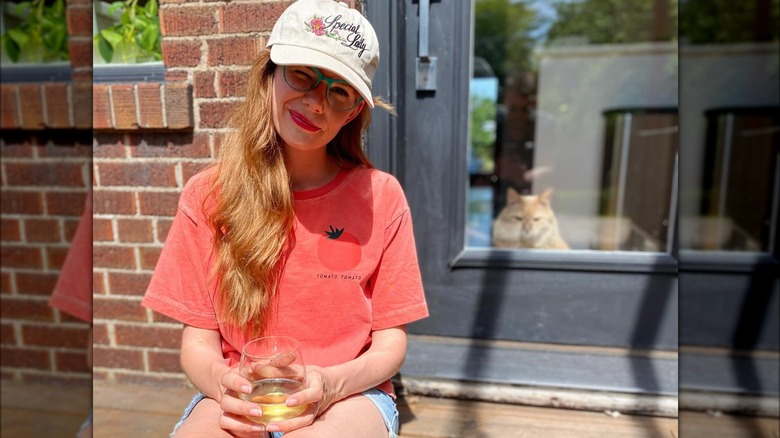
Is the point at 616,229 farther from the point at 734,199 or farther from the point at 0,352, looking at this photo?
the point at 0,352

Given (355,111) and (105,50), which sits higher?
(105,50)

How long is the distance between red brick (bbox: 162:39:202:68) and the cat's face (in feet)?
5.76

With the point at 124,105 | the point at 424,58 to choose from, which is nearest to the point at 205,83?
the point at 124,105

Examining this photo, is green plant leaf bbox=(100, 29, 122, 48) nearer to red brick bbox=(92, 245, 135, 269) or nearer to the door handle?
red brick bbox=(92, 245, 135, 269)

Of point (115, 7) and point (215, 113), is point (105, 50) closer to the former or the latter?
point (115, 7)

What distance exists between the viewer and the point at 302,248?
4.12ft

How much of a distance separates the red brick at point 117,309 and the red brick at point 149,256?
0.16 metres

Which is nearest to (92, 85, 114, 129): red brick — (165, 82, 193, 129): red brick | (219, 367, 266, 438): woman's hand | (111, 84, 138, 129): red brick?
(111, 84, 138, 129): red brick

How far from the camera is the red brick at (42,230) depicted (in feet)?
1.73

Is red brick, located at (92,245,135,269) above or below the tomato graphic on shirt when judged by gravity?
below

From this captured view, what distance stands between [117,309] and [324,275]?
43.7 inches

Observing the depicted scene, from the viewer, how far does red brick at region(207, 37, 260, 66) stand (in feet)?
5.41

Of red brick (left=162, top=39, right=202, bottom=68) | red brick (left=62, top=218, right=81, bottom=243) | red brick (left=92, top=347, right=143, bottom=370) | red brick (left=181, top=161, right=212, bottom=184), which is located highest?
red brick (left=162, top=39, right=202, bottom=68)

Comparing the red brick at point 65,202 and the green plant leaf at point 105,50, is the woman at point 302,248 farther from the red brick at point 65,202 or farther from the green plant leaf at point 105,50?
the green plant leaf at point 105,50
